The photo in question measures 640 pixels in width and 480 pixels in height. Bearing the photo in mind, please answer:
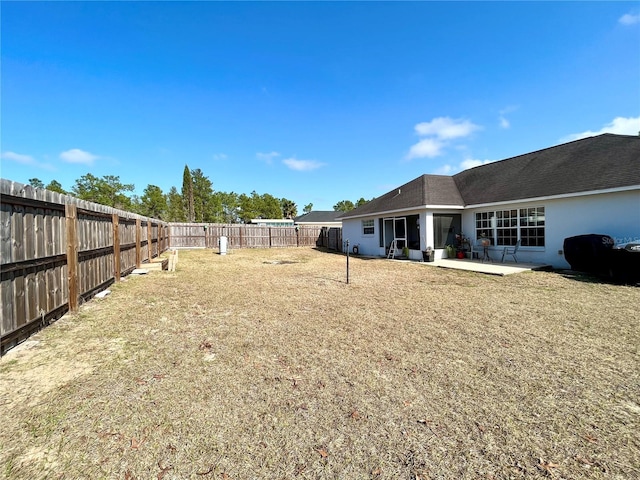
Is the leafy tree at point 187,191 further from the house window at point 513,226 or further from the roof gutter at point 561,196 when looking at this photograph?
the roof gutter at point 561,196

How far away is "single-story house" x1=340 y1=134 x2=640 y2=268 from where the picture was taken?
→ 920 cm

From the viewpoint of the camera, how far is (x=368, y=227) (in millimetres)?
17891

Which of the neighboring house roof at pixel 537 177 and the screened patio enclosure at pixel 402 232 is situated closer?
the neighboring house roof at pixel 537 177

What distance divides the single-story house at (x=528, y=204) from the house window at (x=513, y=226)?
35 mm

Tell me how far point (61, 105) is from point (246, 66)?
1117cm

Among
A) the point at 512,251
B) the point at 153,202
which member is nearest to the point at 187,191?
the point at 153,202

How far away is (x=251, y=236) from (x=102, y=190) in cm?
3811

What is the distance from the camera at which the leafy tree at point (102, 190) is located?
4588 cm

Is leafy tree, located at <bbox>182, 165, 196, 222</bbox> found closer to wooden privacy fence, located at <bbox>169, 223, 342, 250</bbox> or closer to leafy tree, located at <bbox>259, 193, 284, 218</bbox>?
leafy tree, located at <bbox>259, 193, 284, 218</bbox>

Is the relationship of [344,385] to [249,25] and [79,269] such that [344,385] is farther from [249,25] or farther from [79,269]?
[249,25]

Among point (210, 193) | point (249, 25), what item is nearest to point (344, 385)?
point (249, 25)

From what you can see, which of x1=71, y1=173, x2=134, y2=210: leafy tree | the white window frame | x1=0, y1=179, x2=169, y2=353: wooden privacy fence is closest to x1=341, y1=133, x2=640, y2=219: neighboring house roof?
the white window frame

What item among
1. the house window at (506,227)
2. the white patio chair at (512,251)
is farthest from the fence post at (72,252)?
the house window at (506,227)

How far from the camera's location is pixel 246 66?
13.0 meters
